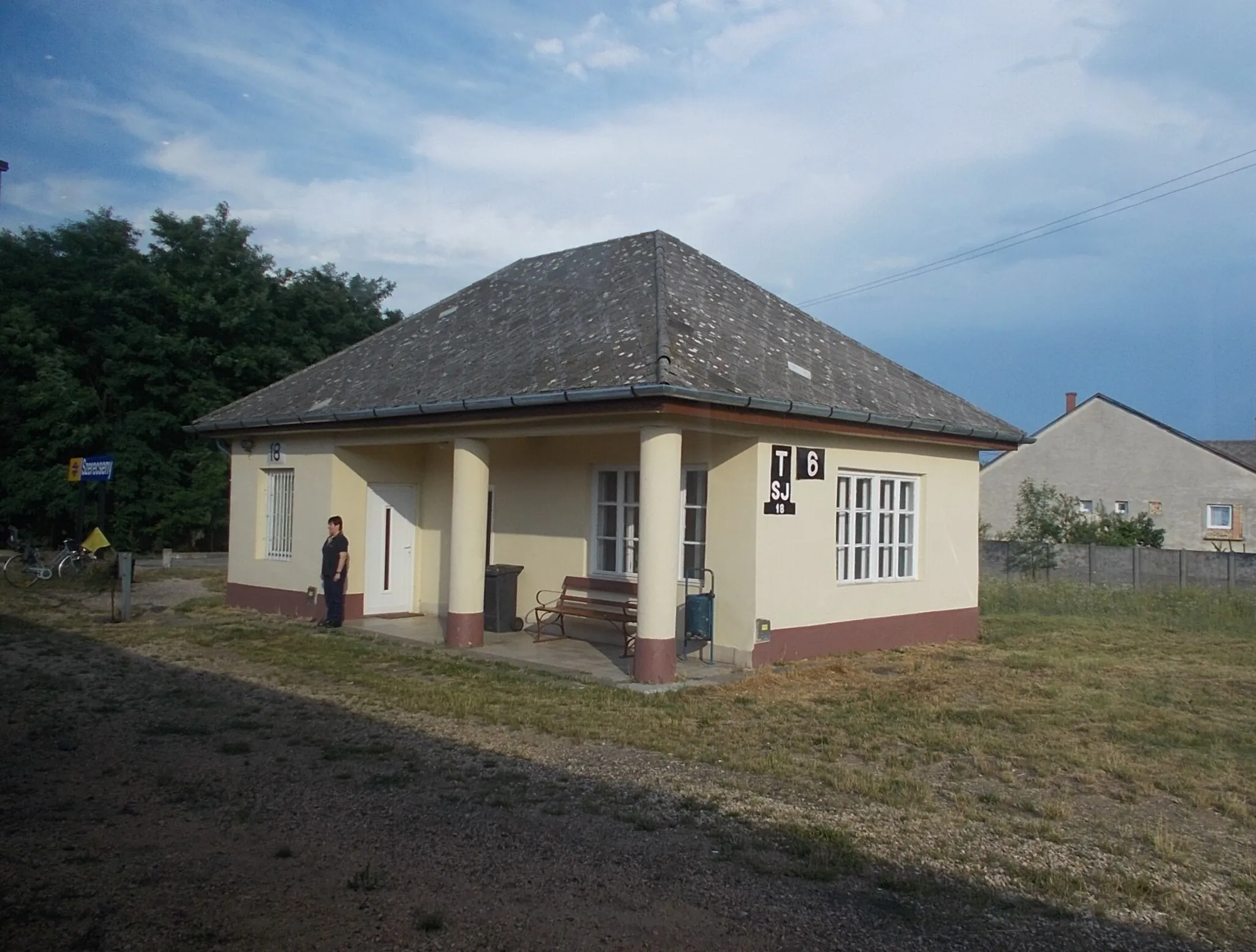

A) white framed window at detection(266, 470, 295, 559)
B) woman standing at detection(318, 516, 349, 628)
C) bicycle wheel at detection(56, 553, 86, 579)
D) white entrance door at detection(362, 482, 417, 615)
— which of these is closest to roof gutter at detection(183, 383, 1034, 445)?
white framed window at detection(266, 470, 295, 559)

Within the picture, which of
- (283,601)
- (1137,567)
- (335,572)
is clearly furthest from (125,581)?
(1137,567)

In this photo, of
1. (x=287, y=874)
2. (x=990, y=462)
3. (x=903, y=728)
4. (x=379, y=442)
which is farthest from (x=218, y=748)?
(x=990, y=462)

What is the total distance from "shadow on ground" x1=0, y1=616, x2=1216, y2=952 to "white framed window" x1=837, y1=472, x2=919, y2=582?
263 inches

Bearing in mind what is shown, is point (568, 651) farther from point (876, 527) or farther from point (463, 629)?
point (876, 527)

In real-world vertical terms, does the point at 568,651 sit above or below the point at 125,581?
below

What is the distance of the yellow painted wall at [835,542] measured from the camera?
12.4m

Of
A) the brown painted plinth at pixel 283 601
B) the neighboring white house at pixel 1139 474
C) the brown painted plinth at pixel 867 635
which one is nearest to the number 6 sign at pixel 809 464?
the brown painted plinth at pixel 867 635

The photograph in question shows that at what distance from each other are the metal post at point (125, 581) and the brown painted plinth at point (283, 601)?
78.9 inches

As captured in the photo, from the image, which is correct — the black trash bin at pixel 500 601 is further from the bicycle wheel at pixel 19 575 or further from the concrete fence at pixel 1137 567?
the concrete fence at pixel 1137 567

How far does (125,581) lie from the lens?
15.3 metres

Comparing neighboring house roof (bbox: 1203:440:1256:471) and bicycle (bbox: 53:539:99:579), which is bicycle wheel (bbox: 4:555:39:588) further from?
neighboring house roof (bbox: 1203:440:1256:471)

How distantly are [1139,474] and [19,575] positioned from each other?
34.9m

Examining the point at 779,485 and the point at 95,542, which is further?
the point at 95,542

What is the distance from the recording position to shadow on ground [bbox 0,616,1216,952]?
177 inches
